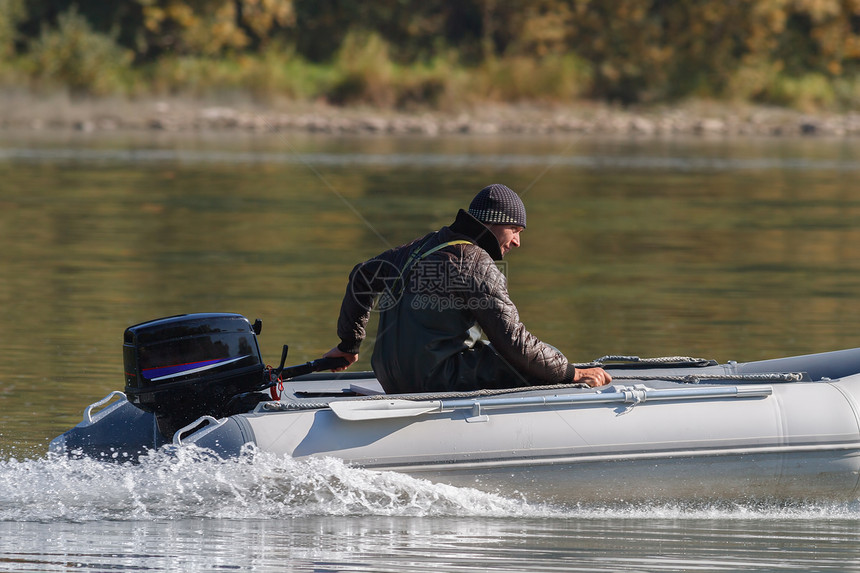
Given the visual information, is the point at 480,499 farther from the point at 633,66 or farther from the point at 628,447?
the point at 633,66

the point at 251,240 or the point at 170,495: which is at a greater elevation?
the point at 251,240

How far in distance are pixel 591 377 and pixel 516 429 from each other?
0.45m

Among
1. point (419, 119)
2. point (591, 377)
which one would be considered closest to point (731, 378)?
point (591, 377)

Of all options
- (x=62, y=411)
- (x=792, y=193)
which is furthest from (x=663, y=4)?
(x=62, y=411)

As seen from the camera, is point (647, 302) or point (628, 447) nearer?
point (628, 447)

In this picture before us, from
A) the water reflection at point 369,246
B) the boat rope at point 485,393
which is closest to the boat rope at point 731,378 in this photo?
the boat rope at point 485,393

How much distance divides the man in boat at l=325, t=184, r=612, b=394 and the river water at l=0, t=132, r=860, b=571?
0.47m

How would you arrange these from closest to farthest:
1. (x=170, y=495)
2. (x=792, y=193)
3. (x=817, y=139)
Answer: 1. (x=170, y=495)
2. (x=792, y=193)
3. (x=817, y=139)

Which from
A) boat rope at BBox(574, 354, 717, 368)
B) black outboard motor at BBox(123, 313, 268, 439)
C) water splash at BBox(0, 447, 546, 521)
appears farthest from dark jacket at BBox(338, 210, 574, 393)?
boat rope at BBox(574, 354, 717, 368)

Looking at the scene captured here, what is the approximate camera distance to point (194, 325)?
5.60 meters

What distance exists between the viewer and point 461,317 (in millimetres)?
5426

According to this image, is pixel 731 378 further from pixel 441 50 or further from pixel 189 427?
pixel 441 50

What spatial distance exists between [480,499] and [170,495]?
3.82 feet

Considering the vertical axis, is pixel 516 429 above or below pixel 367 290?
below
